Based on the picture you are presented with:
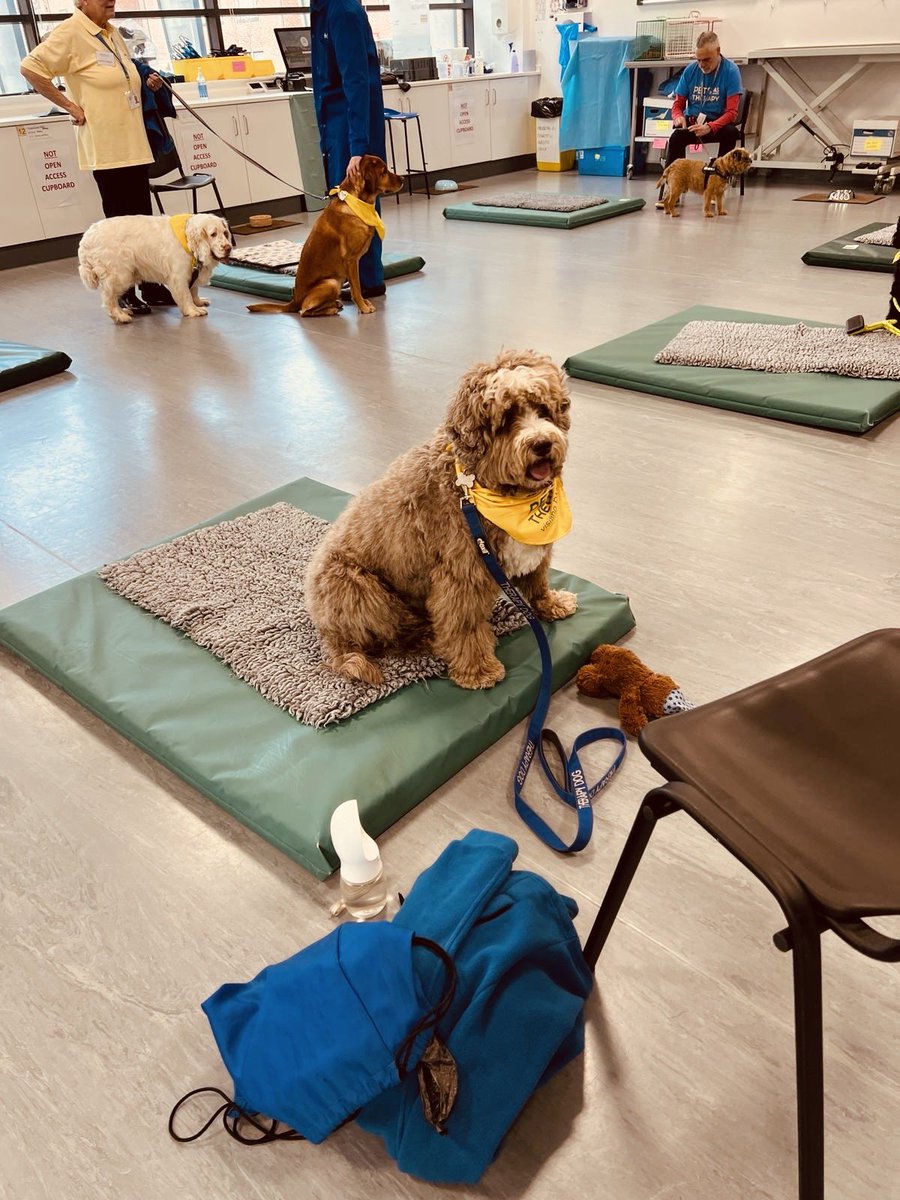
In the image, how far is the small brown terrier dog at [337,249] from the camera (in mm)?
4887

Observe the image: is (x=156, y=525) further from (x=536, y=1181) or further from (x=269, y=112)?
(x=269, y=112)

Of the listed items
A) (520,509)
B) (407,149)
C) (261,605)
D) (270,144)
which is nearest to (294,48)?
(270,144)

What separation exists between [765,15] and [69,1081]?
32.7ft

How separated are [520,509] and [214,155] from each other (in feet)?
24.1

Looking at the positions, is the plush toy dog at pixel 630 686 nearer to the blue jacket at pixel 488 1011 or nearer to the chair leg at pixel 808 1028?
the blue jacket at pixel 488 1011

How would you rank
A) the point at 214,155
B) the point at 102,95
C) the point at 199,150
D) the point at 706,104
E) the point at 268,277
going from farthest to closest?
the point at 706,104
the point at 214,155
the point at 199,150
the point at 268,277
the point at 102,95

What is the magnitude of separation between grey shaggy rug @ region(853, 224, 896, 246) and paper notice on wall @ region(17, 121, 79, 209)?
6.09m

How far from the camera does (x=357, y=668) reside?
200 cm

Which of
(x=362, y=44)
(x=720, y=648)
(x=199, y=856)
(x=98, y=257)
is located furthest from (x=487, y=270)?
(x=199, y=856)

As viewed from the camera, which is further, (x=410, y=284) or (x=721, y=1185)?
(x=410, y=284)

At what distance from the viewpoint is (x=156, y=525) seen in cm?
299

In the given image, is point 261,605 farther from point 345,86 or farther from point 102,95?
point 102,95

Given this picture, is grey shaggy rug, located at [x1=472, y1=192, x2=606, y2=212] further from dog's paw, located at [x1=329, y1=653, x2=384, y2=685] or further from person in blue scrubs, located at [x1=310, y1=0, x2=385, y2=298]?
dog's paw, located at [x1=329, y1=653, x2=384, y2=685]

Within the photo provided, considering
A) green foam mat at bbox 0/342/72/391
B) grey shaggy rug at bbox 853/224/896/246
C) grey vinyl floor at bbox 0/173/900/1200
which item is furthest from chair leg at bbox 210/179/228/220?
grey shaggy rug at bbox 853/224/896/246
